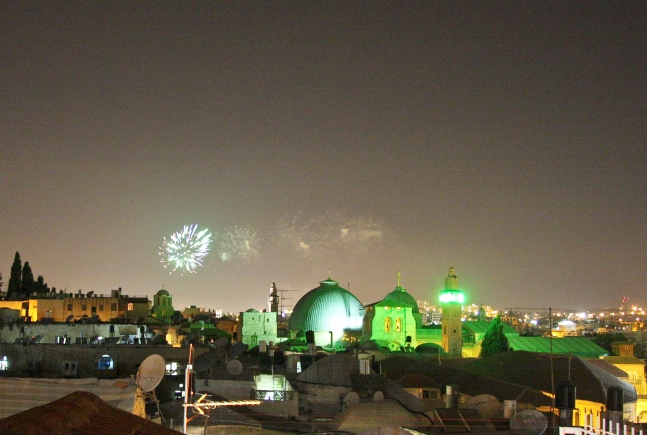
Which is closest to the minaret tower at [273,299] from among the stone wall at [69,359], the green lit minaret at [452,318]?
the green lit minaret at [452,318]

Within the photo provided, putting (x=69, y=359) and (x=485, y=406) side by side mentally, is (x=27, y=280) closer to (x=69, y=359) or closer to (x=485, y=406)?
(x=69, y=359)

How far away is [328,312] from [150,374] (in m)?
62.0

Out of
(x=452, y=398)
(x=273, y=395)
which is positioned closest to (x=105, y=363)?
(x=273, y=395)

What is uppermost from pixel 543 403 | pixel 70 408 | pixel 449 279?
pixel 449 279

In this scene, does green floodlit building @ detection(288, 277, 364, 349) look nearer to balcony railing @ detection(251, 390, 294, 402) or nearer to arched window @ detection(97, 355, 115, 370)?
arched window @ detection(97, 355, 115, 370)

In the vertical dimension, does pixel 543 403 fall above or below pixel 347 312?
below

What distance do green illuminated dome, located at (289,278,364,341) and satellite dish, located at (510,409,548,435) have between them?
51194 mm

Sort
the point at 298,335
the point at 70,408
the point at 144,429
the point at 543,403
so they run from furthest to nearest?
1. the point at 298,335
2. the point at 543,403
3. the point at 144,429
4. the point at 70,408

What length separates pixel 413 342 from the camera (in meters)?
72.0

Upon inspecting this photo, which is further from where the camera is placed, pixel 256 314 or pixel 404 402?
pixel 256 314

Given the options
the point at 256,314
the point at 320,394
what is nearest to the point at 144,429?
the point at 320,394

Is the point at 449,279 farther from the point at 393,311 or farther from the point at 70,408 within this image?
the point at 70,408

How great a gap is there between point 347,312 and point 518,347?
1589 cm

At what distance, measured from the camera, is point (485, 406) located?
1096 inches
